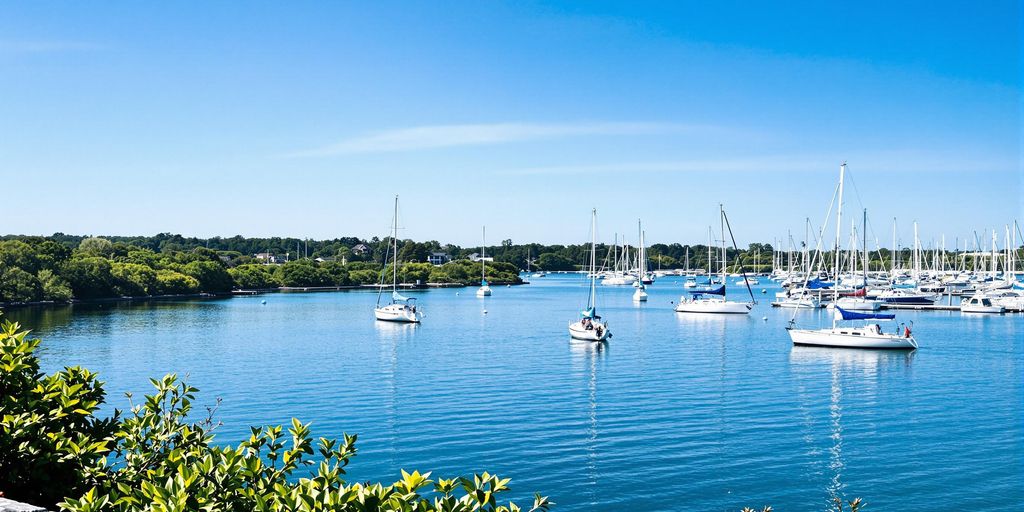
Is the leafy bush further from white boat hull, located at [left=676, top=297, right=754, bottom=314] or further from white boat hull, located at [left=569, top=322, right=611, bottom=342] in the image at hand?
white boat hull, located at [left=676, top=297, right=754, bottom=314]

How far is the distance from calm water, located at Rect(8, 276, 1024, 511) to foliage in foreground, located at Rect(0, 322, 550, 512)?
16.6 m

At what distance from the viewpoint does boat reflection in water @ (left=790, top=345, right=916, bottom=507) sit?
3000 centimetres

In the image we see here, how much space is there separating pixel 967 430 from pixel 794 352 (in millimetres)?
25663

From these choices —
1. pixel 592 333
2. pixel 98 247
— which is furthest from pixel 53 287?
pixel 592 333

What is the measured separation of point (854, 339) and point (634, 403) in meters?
28.4

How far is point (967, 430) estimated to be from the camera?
117ft

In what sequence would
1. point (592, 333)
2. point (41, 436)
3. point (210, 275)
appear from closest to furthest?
point (41, 436) → point (592, 333) → point (210, 275)

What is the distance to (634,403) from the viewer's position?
41000 millimetres

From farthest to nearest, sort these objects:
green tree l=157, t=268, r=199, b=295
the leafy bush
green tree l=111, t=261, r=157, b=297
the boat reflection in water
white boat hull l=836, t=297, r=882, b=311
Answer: green tree l=157, t=268, r=199, b=295 < green tree l=111, t=261, r=157, b=297 < white boat hull l=836, t=297, r=882, b=311 < the boat reflection in water < the leafy bush

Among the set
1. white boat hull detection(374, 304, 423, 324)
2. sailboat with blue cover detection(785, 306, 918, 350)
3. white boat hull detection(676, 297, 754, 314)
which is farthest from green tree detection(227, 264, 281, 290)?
sailboat with blue cover detection(785, 306, 918, 350)

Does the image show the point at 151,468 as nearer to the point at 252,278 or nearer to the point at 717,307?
the point at 717,307

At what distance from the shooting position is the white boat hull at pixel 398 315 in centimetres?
8781

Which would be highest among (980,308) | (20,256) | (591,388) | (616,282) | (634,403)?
(20,256)

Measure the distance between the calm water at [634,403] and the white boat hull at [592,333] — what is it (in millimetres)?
1523
